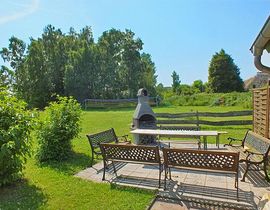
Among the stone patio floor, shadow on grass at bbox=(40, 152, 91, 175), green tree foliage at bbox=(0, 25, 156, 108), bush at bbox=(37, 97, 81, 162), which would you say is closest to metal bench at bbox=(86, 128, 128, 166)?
shadow on grass at bbox=(40, 152, 91, 175)

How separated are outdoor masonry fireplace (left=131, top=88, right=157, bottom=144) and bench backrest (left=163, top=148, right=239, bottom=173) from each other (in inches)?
136

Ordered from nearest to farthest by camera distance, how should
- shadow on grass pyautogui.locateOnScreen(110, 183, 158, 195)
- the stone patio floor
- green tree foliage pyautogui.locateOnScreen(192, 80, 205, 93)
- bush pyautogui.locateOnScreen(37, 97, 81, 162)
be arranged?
1. the stone patio floor
2. shadow on grass pyautogui.locateOnScreen(110, 183, 158, 195)
3. bush pyautogui.locateOnScreen(37, 97, 81, 162)
4. green tree foliage pyautogui.locateOnScreen(192, 80, 205, 93)

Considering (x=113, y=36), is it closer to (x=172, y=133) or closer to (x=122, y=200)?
(x=172, y=133)

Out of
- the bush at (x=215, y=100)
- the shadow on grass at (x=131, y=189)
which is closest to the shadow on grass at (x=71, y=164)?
the shadow on grass at (x=131, y=189)

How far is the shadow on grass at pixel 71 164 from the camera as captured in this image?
21.1ft

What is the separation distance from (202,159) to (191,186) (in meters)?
0.81

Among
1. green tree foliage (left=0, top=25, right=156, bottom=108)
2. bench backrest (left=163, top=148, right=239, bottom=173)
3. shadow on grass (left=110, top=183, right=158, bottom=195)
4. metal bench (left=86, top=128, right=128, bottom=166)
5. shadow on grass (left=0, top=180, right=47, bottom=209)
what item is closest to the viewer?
bench backrest (left=163, top=148, right=239, bottom=173)

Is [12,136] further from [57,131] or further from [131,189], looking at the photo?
[131,189]

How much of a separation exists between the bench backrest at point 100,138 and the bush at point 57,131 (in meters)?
0.97

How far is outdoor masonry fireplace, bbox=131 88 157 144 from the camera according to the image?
8.41 metres

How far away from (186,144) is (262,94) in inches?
121

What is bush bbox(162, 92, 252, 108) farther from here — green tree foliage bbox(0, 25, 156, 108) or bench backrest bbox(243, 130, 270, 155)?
bench backrest bbox(243, 130, 270, 155)

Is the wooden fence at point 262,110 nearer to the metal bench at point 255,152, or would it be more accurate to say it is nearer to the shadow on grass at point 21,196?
the metal bench at point 255,152

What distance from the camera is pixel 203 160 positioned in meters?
4.61
